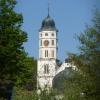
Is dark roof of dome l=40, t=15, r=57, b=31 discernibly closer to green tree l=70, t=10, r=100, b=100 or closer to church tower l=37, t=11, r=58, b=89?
church tower l=37, t=11, r=58, b=89

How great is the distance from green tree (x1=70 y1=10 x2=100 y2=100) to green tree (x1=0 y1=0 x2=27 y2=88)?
13.6m

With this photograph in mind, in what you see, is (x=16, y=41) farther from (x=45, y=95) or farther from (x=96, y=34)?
(x=96, y=34)

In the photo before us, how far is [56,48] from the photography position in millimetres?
147000

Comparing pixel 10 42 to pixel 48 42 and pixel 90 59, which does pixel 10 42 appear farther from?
pixel 48 42

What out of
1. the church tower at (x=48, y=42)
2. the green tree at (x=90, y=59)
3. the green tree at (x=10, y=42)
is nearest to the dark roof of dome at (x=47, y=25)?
the church tower at (x=48, y=42)

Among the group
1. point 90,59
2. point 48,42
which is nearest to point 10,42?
point 90,59

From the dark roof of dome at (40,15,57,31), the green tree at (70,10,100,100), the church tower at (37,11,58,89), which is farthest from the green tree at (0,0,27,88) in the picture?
the dark roof of dome at (40,15,57,31)

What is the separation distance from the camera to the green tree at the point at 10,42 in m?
44.6

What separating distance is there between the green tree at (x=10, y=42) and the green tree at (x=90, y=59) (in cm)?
1364


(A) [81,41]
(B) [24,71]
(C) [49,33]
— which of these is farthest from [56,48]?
(A) [81,41]

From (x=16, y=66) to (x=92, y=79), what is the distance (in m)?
17.9

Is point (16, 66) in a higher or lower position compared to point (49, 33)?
lower

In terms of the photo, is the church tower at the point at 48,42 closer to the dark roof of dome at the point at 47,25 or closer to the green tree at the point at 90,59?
the dark roof of dome at the point at 47,25

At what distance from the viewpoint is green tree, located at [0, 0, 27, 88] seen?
44562 mm
